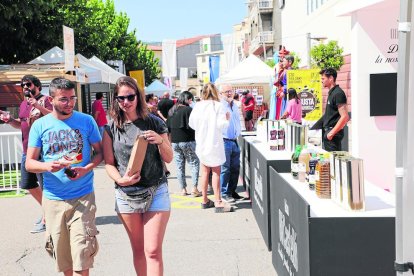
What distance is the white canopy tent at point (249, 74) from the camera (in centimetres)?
1653

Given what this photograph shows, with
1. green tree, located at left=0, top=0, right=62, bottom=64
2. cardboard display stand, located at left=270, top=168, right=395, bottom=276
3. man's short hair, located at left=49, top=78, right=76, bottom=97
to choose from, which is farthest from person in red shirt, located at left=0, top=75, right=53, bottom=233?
green tree, located at left=0, top=0, right=62, bottom=64

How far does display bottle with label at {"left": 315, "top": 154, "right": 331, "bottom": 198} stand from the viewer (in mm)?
3659

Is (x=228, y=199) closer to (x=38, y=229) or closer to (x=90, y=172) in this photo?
(x=38, y=229)

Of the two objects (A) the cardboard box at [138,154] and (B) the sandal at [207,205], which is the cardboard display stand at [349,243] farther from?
(B) the sandal at [207,205]

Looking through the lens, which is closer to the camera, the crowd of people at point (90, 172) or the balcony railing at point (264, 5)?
the crowd of people at point (90, 172)

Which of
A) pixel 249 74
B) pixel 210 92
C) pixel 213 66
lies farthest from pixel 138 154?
pixel 213 66

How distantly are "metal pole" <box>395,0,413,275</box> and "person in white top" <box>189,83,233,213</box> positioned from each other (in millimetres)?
5197

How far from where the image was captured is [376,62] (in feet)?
20.5

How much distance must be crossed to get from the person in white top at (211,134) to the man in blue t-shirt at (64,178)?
3.57 m

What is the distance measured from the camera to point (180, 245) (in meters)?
6.06

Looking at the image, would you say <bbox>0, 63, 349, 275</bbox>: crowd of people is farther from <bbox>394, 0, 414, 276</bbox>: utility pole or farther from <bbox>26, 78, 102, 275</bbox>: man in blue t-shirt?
<bbox>394, 0, 414, 276</bbox>: utility pole

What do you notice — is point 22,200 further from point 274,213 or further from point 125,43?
point 125,43

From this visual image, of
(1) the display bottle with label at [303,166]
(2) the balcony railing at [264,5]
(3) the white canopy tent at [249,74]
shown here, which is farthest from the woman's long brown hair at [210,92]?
(2) the balcony railing at [264,5]

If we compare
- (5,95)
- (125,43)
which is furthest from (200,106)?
(125,43)
